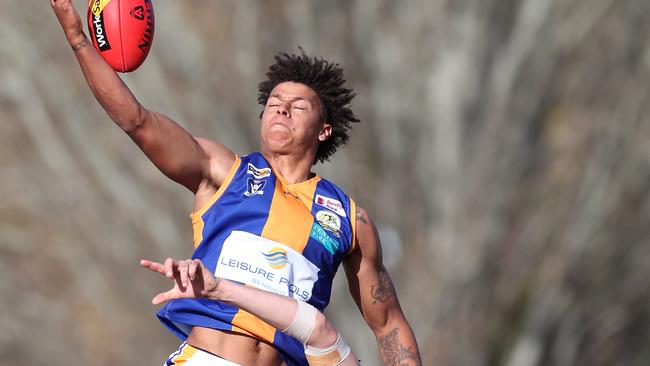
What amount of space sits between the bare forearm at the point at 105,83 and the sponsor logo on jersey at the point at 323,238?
95cm

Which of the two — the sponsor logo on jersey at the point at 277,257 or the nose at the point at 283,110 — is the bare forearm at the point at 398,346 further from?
the nose at the point at 283,110

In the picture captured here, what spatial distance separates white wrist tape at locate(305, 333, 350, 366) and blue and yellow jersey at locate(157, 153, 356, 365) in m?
0.17

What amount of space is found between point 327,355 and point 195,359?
0.57m

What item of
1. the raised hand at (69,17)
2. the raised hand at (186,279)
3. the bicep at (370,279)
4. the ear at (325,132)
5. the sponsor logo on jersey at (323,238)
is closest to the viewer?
the raised hand at (186,279)

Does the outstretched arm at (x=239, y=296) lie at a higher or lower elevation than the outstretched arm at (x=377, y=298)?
lower

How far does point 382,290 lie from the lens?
257 inches

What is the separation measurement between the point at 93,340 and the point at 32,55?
4320mm

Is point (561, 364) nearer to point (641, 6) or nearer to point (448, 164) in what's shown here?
point (448, 164)

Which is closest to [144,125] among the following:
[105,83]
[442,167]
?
[105,83]

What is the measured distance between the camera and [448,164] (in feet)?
61.6

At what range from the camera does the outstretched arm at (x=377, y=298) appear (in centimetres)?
643

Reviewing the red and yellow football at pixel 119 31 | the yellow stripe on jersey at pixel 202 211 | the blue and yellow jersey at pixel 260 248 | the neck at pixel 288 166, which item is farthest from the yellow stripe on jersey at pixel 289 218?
the red and yellow football at pixel 119 31

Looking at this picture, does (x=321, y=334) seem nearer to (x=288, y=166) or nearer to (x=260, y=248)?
(x=260, y=248)

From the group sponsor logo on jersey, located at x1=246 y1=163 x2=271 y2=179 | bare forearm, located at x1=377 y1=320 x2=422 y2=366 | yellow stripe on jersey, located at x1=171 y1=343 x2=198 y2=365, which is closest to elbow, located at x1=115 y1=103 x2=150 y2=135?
sponsor logo on jersey, located at x1=246 y1=163 x2=271 y2=179
